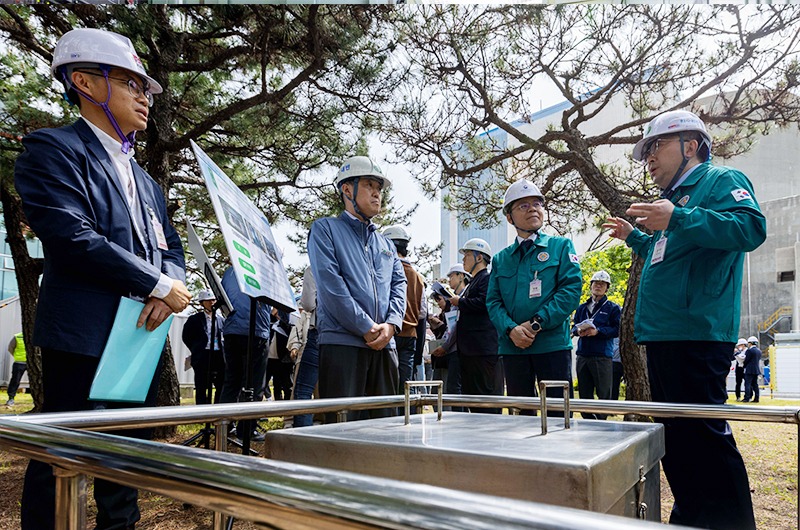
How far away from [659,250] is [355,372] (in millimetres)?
1448

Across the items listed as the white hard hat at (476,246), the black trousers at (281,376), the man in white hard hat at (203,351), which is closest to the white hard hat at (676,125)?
the white hard hat at (476,246)

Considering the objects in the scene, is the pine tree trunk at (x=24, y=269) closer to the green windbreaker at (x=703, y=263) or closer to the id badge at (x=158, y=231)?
the id badge at (x=158, y=231)

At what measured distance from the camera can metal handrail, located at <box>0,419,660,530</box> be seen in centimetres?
37

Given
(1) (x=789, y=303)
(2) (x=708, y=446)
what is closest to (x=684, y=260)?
(2) (x=708, y=446)

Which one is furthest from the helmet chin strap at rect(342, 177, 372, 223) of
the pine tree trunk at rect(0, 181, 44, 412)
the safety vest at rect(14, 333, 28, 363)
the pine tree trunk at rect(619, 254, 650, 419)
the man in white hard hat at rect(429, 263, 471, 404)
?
the safety vest at rect(14, 333, 28, 363)

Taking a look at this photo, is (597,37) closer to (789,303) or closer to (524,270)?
(524,270)

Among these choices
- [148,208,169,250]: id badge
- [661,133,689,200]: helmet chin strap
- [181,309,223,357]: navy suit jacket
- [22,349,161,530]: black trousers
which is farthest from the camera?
[181,309,223,357]: navy suit jacket

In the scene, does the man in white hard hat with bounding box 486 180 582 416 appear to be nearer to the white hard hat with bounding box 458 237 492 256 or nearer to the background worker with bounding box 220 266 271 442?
the white hard hat with bounding box 458 237 492 256

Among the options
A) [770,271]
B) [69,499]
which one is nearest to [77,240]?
[69,499]

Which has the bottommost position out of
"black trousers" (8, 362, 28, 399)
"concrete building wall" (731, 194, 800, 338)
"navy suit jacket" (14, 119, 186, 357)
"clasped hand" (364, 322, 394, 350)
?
"black trousers" (8, 362, 28, 399)

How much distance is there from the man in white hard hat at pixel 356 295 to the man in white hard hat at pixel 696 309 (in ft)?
4.01

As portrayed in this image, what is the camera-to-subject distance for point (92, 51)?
1.97 m

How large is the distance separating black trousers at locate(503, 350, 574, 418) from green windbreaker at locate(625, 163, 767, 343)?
1.05m

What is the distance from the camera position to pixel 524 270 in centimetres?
381
